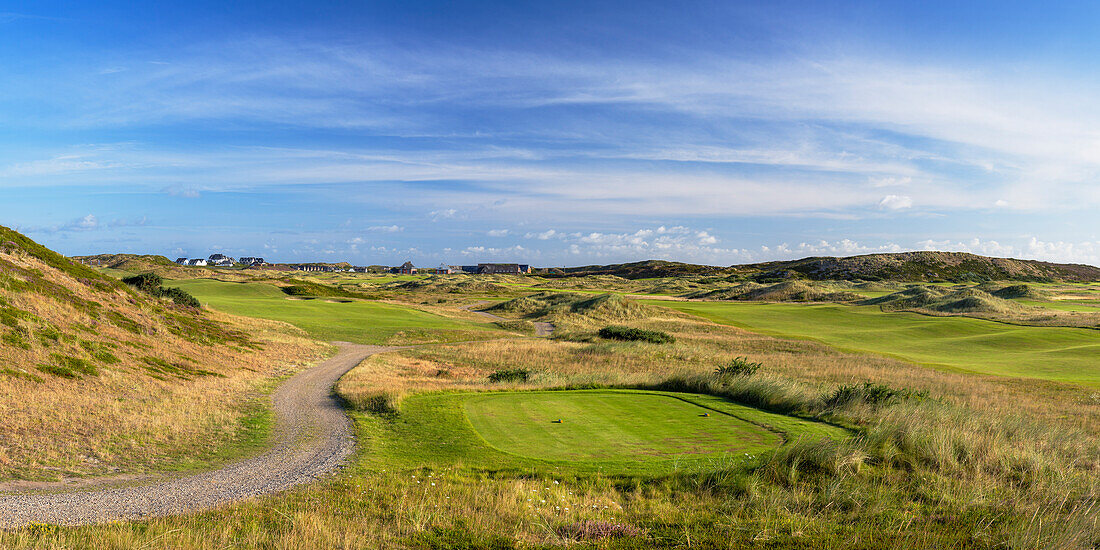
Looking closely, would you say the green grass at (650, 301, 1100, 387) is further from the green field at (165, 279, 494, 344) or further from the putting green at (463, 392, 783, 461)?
the green field at (165, 279, 494, 344)

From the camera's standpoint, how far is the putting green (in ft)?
39.4

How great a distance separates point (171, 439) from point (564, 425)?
9577 mm

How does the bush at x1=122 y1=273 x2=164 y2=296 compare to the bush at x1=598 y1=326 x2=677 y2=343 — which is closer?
the bush at x1=598 y1=326 x2=677 y2=343

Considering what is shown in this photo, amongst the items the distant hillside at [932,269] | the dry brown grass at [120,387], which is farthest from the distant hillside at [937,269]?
the dry brown grass at [120,387]

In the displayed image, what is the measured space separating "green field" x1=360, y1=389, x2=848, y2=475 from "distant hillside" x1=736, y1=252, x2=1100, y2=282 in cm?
14517

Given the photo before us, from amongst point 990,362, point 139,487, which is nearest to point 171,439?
point 139,487

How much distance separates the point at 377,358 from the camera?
31.1 meters

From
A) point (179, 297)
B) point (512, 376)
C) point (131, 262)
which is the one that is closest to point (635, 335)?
point (512, 376)

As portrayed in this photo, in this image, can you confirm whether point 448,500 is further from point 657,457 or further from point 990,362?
point 990,362

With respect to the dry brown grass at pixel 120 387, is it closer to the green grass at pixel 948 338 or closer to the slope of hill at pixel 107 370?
the slope of hill at pixel 107 370

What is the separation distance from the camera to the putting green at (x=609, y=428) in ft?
39.4

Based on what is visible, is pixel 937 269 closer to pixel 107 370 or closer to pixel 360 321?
pixel 360 321

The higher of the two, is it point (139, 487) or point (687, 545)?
point (687, 545)

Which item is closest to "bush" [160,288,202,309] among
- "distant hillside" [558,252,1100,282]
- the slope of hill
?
the slope of hill
